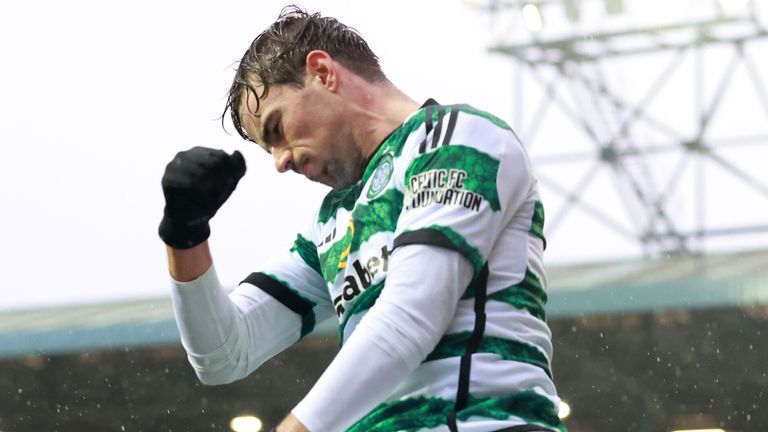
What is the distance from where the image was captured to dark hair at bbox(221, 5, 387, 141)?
3.56 ft

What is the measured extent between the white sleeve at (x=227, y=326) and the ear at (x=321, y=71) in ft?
0.54

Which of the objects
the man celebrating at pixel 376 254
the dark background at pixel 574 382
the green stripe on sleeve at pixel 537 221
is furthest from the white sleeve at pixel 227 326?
the dark background at pixel 574 382

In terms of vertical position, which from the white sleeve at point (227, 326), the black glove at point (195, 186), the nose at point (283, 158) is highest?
the nose at point (283, 158)

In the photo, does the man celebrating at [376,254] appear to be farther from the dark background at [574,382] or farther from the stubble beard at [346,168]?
the dark background at [574,382]

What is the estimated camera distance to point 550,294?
305cm

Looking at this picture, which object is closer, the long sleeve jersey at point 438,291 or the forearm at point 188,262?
the long sleeve jersey at point 438,291

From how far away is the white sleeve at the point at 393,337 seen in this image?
88 cm

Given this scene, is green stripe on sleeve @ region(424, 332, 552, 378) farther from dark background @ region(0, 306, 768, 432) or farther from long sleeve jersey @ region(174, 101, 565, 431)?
dark background @ region(0, 306, 768, 432)

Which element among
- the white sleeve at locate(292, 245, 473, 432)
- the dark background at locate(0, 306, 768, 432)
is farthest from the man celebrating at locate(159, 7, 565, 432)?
the dark background at locate(0, 306, 768, 432)

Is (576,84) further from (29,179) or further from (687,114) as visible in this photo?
(29,179)

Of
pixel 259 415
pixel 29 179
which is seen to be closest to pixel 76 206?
pixel 29 179

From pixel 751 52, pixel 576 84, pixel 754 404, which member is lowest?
pixel 754 404

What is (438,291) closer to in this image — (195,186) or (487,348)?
(487,348)

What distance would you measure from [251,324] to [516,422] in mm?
289
